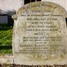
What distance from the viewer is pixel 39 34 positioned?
8.36 m

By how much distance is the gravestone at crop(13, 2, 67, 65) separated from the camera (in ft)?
27.2

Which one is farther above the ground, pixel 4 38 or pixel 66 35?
pixel 66 35

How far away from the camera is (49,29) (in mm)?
8320

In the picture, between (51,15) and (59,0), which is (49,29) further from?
(59,0)

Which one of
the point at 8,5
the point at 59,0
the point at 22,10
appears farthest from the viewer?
the point at 8,5

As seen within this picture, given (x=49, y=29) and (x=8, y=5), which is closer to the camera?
(x=49, y=29)

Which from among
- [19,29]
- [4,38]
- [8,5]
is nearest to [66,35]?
[19,29]

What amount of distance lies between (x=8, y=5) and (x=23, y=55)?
12195mm

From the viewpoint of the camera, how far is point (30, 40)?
8352 mm

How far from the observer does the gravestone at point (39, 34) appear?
27.2ft

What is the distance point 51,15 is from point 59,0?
33.5 feet

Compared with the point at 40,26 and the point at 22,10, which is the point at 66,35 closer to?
the point at 40,26

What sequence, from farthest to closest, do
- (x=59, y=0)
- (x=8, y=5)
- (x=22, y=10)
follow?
(x=8, y=5) < (x=59, y=0) < (x=22, y=10)

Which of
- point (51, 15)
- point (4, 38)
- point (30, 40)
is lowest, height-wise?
point (4, 38)
